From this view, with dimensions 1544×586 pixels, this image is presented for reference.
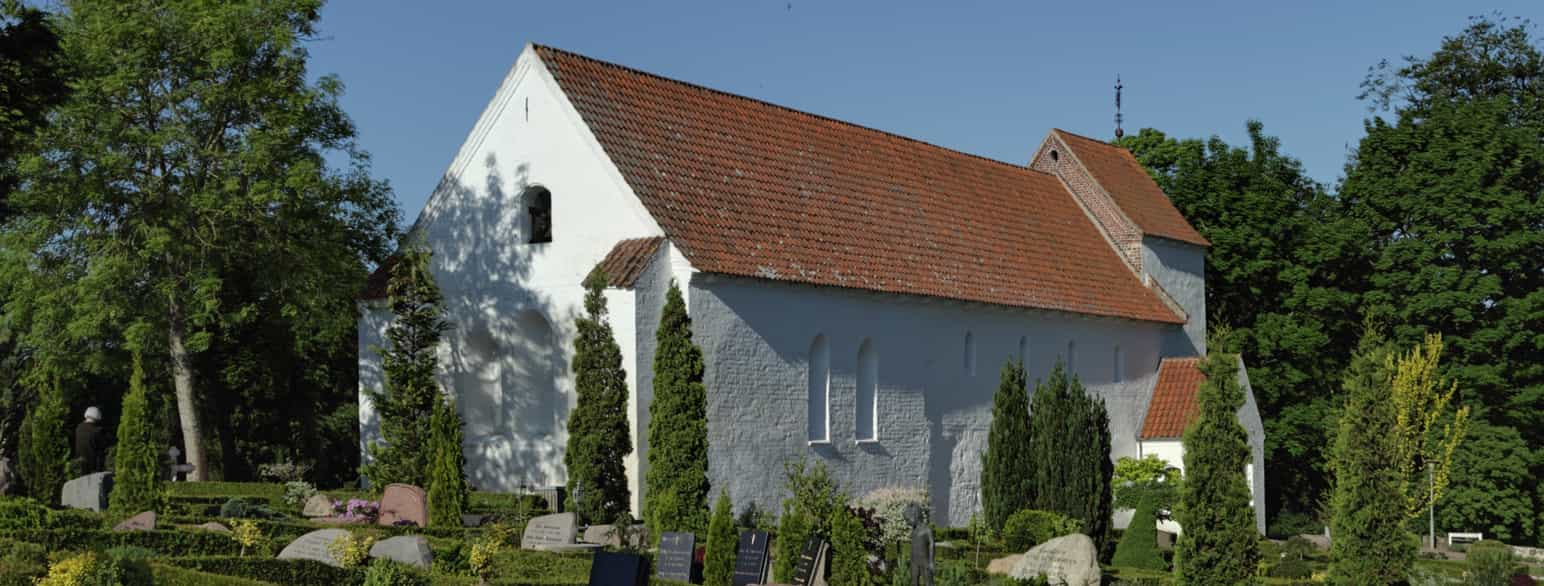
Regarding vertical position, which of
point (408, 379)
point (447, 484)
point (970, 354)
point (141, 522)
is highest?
point (970, 354)

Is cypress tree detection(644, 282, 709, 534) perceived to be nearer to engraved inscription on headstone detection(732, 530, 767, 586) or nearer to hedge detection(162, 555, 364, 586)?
engraved inscription on headstone detection(732, 530, 767, 586)

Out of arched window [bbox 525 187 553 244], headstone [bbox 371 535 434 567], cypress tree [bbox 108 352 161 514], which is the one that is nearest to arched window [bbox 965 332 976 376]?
arched window [bbox 525 187 553 244]

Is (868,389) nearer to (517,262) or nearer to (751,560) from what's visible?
(517,262)

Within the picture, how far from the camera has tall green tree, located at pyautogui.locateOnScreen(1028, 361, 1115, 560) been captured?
29.2 m

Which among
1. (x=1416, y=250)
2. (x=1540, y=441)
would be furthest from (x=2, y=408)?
(x=1540, y=441)

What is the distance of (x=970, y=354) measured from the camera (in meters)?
34.6

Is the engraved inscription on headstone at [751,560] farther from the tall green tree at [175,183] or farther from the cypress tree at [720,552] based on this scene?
the tall green tree at [175,183]

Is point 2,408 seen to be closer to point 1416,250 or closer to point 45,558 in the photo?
point 45,558

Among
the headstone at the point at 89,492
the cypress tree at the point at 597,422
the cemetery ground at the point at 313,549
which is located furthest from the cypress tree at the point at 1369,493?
the headstone at the point at 89,492

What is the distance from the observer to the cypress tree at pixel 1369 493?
813 inches

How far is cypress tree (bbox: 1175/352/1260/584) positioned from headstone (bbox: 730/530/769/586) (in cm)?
499

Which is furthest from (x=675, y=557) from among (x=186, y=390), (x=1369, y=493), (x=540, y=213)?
(x=186, y=390)

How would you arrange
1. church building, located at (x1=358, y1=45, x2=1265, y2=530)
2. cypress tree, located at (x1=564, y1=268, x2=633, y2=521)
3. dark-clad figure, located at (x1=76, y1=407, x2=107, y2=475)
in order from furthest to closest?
church building, located at (x1=358, y1=45, x2=1265, y2=530) < dark-clad figure, located at (x1=76, y1=407, x2=107, y2=475) < cypress tree, located at (x1=564, y1=268, x2=633, y2=521)

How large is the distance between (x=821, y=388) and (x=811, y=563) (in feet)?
35.8
